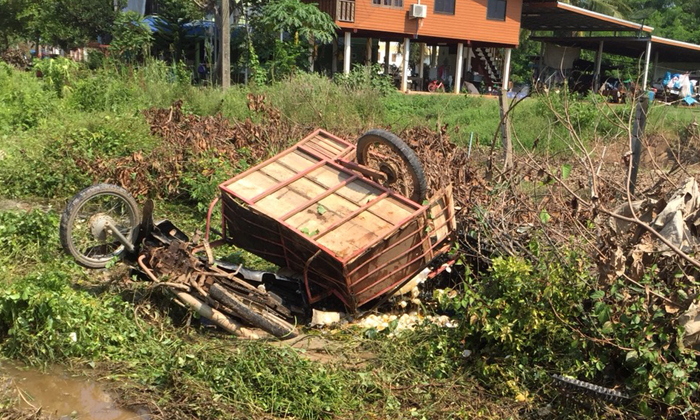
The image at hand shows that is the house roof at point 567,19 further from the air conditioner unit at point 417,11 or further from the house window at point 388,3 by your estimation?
the house window at point 388,3

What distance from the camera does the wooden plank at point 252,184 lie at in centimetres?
568

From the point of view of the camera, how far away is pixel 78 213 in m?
5.39

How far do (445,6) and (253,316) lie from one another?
2672 cm

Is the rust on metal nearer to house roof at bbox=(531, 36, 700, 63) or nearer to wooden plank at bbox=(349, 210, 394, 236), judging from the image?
wooden plank at bbox=(349, 210, 394, 236)

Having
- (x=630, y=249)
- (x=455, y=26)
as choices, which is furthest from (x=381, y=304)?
(x=455, y=26)

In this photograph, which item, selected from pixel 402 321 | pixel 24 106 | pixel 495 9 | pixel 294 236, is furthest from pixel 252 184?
pixel 495 9

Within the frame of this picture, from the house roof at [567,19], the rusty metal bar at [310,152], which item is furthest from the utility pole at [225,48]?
the house roof at [567,19]

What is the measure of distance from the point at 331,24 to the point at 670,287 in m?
20.7

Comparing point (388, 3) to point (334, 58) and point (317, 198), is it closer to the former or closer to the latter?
point (334, 58)

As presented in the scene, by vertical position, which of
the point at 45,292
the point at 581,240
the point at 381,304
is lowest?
the point at 381,304

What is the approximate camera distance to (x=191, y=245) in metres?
5.59

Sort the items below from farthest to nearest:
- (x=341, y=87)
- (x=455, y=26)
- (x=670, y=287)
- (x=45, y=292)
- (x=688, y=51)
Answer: (x=688, y=51), (x=455, y=26), (x=341, y=87), (x=45, y=292), (x=670, y=287)

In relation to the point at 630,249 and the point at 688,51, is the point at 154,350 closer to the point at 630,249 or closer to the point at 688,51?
the point at 630,249

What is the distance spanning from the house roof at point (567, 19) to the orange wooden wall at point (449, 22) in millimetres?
1105
